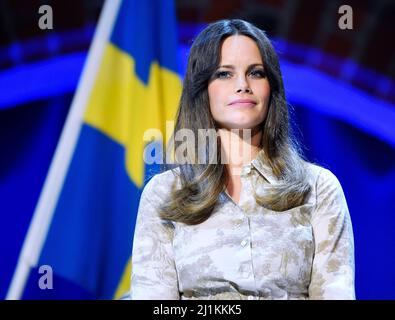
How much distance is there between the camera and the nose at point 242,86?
1.68 m

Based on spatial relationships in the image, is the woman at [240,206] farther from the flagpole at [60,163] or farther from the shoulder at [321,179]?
the flagpole at [60,163]

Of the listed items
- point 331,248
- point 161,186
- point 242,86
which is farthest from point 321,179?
point 161,186

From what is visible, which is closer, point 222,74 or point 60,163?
point 222,74

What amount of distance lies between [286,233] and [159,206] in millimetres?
325

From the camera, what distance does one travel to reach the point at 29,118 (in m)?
2.95

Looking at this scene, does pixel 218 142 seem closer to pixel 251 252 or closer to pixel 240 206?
pixel 240 206

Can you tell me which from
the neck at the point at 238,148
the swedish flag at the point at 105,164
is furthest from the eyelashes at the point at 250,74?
the swedish flag at the point at 105,164

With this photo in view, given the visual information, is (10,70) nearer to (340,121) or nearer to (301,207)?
(340,121)

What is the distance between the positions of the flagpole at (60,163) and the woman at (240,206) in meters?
1.12

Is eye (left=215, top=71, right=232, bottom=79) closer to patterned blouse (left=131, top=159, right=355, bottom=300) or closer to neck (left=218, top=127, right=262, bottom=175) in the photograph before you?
neck (left=218, top=127, right=262, bottom=175)

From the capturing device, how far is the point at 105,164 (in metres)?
2.91

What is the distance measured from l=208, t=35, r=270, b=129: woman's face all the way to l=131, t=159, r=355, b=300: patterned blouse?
17 cm

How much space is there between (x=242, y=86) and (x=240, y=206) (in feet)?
0.98
